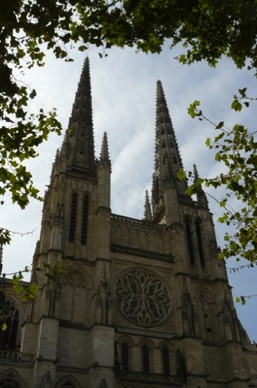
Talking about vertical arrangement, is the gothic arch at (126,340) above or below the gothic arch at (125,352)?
above

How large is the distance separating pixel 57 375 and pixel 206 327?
31.9 feet

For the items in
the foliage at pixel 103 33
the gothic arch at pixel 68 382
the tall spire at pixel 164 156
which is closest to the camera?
the foliage at pixel 103 33

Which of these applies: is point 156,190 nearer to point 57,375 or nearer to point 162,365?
point 162,365

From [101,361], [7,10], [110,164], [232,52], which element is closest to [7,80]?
[7,10]

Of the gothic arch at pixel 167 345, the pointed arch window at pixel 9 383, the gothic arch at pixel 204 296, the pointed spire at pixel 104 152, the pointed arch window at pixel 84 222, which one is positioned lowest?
the pointed arch window at pixel 9 383

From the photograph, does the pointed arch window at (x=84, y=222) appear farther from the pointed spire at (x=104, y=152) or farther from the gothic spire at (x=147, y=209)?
the gothic spire at (x=147, y=209)

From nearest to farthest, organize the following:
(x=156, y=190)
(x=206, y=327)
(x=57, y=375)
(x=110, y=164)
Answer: (x=57, y=375) < (x=206, y=327) < (x=110, y=164) < (x=156, y=190)

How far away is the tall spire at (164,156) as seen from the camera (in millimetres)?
33562

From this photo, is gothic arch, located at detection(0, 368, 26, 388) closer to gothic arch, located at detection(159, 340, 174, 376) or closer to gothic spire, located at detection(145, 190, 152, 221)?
gothic arch, located at detection(159, 340, 174, 376)

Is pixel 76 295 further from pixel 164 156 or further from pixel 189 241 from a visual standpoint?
pixel 164 156

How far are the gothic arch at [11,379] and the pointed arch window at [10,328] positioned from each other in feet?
21.4

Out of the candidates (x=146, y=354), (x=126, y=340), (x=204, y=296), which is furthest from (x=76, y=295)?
(x=204, y=296)

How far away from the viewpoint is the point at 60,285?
22.3 meters

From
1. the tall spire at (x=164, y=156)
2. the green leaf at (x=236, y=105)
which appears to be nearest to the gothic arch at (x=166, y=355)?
the tall spire at (x=164, y=156)
